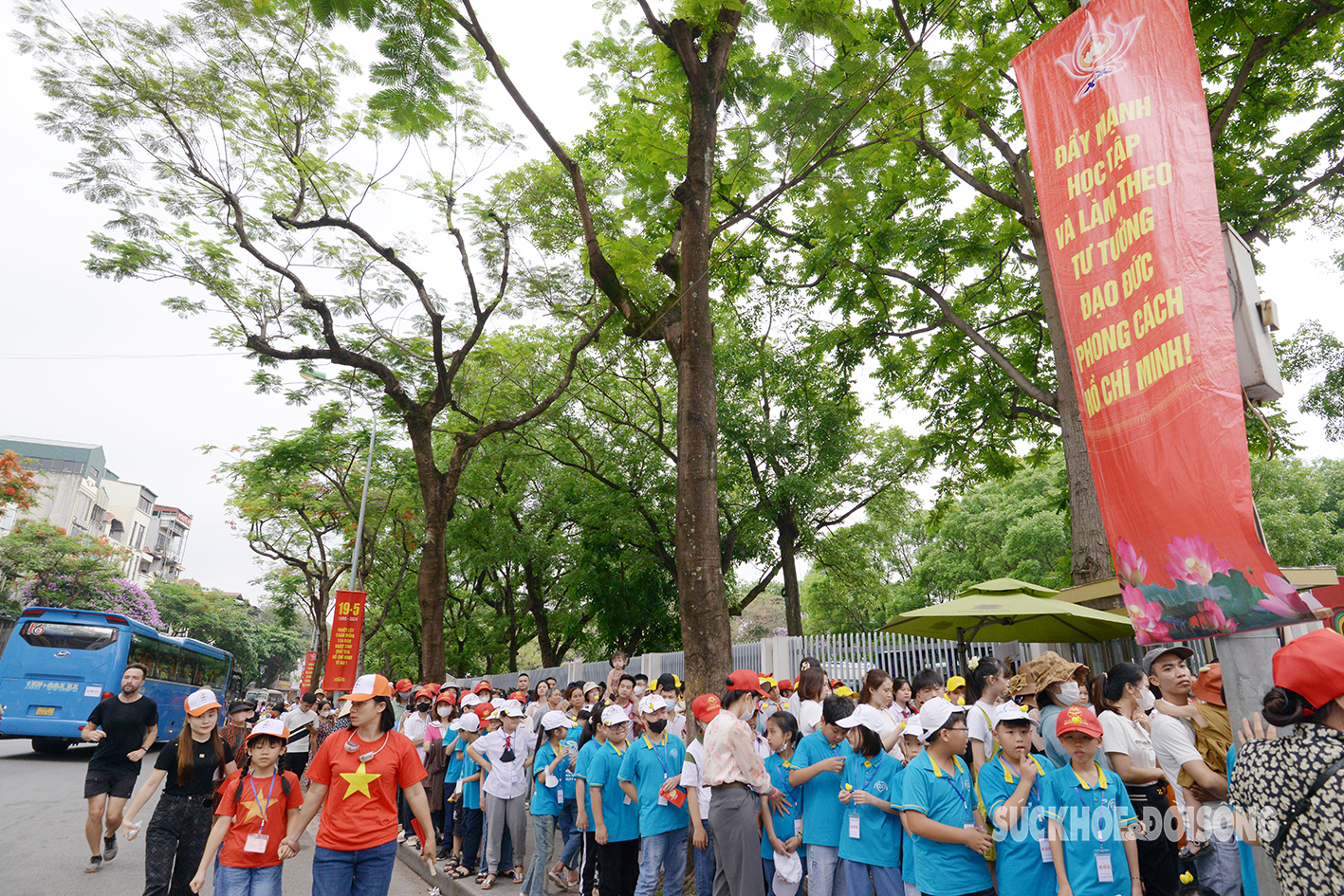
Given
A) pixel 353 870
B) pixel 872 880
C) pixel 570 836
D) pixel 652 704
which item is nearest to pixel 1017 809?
pixel 872 880

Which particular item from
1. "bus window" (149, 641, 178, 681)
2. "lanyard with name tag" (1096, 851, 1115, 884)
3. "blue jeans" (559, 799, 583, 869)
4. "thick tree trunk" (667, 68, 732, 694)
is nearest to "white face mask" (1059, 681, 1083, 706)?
"lanyard with name tag" (1096, 851, 1115, 884)

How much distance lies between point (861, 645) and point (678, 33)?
9522mm

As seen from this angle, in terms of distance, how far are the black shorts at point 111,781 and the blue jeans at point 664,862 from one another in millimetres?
5313

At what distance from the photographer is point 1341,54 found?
36.1 feet

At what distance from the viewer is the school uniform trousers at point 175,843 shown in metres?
5.53

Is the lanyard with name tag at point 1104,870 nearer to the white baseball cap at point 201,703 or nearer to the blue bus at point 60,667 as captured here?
the white baseball cap at point 201,703

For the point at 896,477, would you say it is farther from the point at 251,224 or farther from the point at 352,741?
the point at 352,741

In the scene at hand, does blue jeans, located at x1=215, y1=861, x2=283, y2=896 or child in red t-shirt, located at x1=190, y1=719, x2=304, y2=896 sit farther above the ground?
child in red t-shirt, located at x1=190, y1=719, x2=304, y2=896

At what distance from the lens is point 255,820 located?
190 inches

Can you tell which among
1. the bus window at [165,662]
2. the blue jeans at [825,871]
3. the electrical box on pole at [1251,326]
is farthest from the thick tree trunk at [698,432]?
the bus window at [165,662]

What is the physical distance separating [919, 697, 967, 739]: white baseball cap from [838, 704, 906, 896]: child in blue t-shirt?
0.40m

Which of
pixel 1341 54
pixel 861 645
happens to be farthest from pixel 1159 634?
pixel 1341 54

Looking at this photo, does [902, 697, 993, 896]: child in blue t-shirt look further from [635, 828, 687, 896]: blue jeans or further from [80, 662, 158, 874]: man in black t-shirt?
[80, 662, 158, 874]: man in black t-shirt

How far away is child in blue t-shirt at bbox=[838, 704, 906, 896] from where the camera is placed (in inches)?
178
